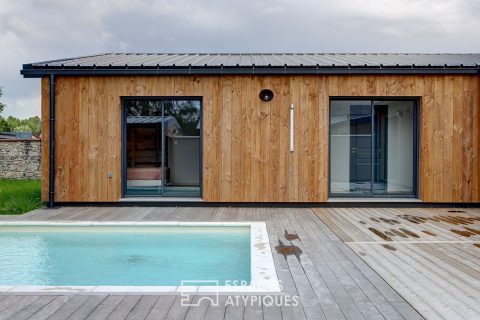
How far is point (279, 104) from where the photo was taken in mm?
7145

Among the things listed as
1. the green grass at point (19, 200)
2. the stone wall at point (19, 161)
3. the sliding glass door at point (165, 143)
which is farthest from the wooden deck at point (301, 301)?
the stone wall at point (19, 161)

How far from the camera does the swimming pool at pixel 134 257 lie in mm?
3399

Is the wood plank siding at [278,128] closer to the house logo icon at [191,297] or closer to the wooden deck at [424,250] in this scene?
the wooden deck at [424,250]

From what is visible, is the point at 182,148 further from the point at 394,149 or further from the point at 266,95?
the point at 394,149

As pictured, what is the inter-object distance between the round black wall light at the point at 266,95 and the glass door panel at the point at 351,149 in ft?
3.86

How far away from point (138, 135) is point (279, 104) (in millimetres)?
2568

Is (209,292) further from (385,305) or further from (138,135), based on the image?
(138,135)

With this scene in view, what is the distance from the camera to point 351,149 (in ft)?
24.2

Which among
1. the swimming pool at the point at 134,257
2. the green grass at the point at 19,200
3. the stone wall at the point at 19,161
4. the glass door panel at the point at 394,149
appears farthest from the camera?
the stone wall at the point at 19,161

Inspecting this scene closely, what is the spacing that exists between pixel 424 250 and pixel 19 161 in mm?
11381

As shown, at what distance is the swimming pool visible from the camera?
3.40 m

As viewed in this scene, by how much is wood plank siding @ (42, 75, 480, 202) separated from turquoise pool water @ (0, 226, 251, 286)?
6.29ft

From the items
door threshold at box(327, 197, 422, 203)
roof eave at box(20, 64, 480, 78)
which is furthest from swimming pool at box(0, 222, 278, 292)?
roof eave at box(20, 64, 480, 78)

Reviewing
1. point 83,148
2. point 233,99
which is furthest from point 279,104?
point 83,148
